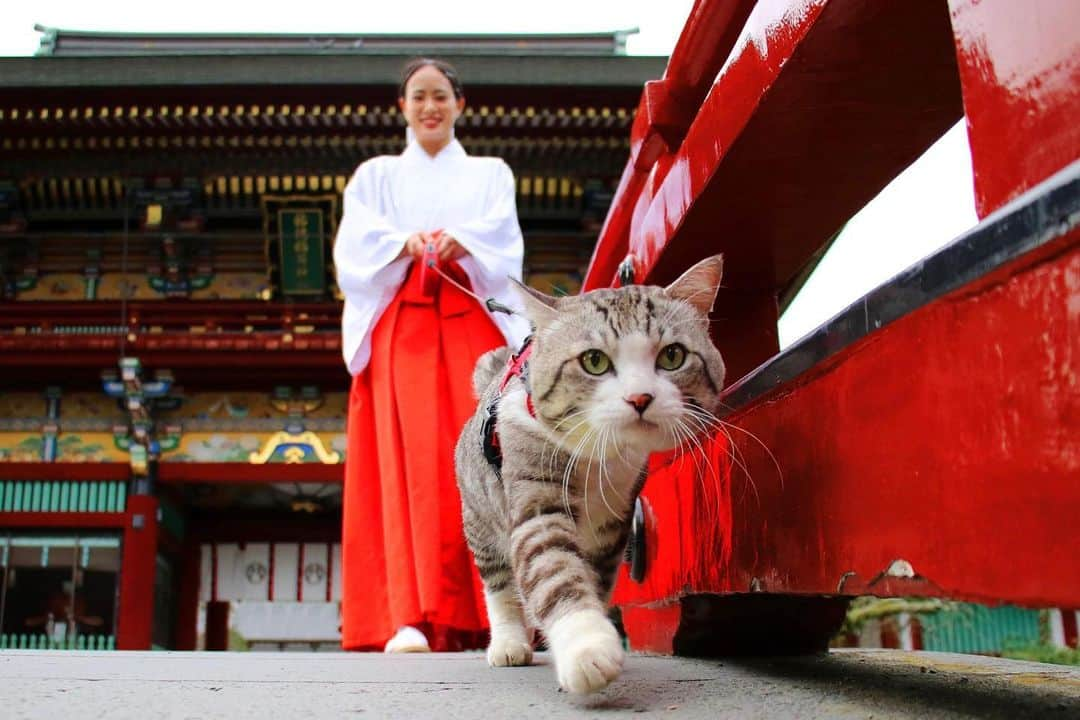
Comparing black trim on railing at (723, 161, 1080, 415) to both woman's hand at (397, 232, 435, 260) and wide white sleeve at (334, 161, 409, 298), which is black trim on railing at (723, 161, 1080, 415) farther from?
wide white sleeve at (334, 161, 409, 298)

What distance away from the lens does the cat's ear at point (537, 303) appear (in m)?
2.18

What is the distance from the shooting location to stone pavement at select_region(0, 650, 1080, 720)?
137cm

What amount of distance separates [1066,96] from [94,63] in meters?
8.61

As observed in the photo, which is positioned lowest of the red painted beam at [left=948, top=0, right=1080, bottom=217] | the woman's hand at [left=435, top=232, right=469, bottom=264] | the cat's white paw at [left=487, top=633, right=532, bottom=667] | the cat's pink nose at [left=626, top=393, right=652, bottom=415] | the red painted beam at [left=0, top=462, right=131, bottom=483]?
the cat's white paw at [left=487, top=633, right=532, bottom=667]

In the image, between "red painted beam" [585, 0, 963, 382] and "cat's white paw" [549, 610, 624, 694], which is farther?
"red painted beam" [585, 0, 963, 382]

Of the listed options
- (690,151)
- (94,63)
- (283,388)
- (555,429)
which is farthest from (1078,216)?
(283,388)

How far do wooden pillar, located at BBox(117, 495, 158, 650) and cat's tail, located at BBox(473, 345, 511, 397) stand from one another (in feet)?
24.0

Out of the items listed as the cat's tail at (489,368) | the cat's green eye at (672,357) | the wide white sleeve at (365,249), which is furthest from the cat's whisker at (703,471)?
the wide white sleeve at (365,249)

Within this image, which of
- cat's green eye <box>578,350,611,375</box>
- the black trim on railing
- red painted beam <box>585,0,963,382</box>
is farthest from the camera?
cat's green eye <box>578,350,611,375</box>

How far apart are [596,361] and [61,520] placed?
8.86 m

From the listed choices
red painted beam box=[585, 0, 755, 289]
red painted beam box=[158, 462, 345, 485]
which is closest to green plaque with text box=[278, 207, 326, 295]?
red painted beam box=[158, 462, 345, 485]

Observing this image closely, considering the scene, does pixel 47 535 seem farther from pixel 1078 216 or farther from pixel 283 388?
pixel 1078 216

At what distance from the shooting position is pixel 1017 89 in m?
1.04

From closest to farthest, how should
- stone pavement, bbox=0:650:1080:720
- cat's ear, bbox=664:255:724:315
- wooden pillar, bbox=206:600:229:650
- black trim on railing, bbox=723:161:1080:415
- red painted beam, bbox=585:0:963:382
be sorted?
1. black trim on railing, bbox=723:161:1080:415
2. stone pavement, bbox=0:650:1080:720
3. red painted beam, bbox=585:0:963:382
4. cat's ear, bbox=664:255:724:315
5. wooden pillar, bbox=206:600:229:650
